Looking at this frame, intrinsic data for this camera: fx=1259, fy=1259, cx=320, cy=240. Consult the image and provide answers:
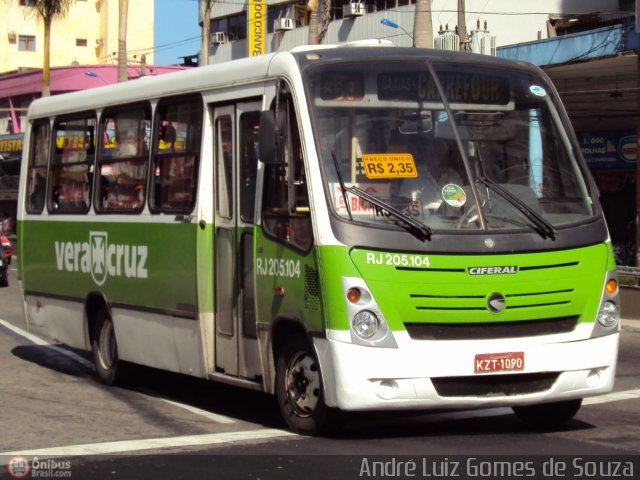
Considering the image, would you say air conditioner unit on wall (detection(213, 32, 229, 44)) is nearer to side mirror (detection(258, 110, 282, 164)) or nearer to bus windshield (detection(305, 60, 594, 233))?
bus windshield (detection(305, 60, 594, 233))

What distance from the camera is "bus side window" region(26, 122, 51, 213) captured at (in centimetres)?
1409

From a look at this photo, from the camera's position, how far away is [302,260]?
9047 millimetres

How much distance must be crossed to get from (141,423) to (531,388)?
125 inches

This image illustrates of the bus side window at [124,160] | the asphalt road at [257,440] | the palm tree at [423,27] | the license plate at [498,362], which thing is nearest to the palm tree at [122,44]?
the palm tree at [423,27]

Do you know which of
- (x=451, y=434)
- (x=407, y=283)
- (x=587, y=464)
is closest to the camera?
(x=587, y=464)

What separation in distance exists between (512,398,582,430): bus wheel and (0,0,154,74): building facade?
71.2 metres

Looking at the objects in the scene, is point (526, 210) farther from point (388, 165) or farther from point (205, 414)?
point (205, 414)

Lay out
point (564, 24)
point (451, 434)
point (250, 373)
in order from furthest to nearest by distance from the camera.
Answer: point (564, 24) → point (250, 373) → point (451, 434)

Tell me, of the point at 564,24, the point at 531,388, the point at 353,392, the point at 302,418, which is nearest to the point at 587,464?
the point at 531,388

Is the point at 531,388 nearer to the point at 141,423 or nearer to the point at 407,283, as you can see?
the point at 407,283

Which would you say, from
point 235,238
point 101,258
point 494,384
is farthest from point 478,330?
point 101,258

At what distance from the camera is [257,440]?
9.03 meters

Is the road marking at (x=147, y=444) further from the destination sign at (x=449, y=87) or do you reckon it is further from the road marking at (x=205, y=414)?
the destination sign at (x=449, y=87)

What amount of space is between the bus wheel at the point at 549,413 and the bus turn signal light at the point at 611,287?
880 millimetres
